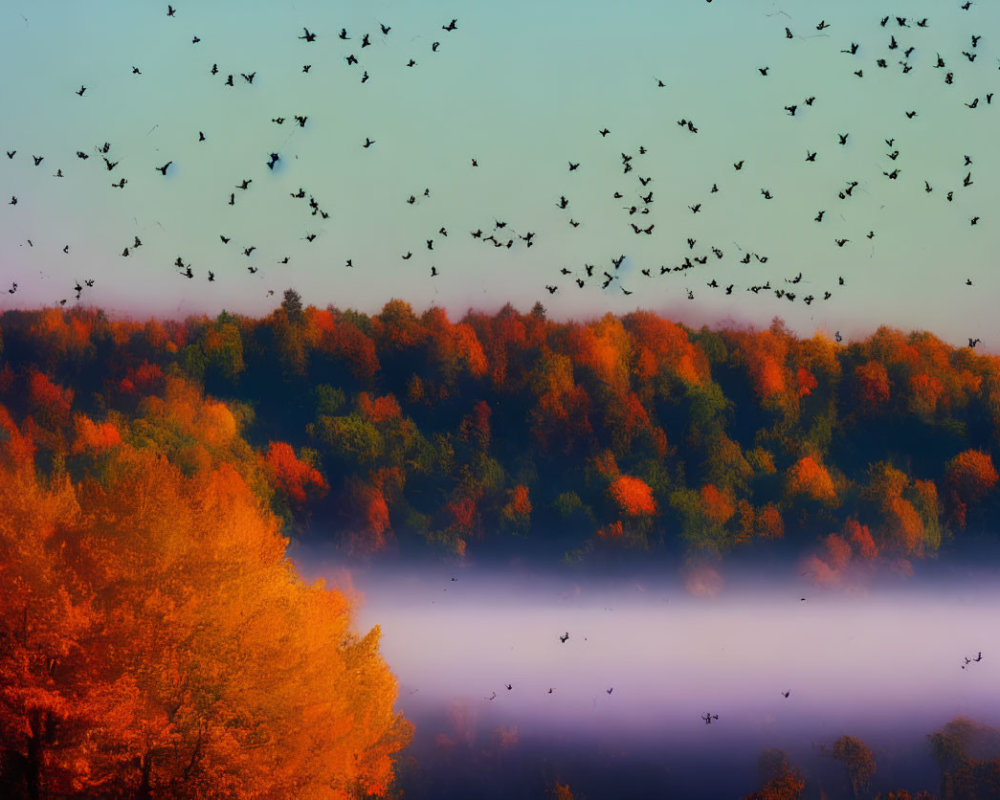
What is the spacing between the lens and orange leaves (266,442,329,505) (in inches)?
4461

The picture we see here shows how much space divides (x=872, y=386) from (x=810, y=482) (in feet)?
50.8

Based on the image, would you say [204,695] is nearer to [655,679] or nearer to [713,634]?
[655,679]

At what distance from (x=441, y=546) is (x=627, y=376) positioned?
28816mm

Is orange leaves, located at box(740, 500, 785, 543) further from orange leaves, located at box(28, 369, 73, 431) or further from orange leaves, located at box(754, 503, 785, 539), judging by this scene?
orange leaves, located at box(28, 369, 73, 431)

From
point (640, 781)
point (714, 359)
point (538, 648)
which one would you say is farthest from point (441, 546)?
point (640, 781)

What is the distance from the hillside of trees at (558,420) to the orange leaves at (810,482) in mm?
209

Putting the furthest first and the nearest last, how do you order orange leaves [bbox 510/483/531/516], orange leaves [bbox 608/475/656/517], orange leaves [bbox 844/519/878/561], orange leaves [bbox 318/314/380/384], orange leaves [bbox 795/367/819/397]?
1. orange leaves [bbox 795/367/819/397]
2. orange leaves [bbox 318/314/380/384]
3. orange leaves [bbox 510/483/531/516]
4. orange leaves [bbox 608/475/656/517]
5. orange leaves [bbox 844/519/878/561]

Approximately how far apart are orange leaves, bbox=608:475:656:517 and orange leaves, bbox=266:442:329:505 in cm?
2612

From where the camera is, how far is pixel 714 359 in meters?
134

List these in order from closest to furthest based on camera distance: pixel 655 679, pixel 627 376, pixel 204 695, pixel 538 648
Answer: pixel 204 695 → pixel 655 679 → pixel 538 648 → pixel 627 376

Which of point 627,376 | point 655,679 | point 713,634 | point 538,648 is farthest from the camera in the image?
point 627,376

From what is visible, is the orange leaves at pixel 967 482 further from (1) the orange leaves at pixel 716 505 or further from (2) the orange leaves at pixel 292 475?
(2) the orange leaves at pixel 292 475

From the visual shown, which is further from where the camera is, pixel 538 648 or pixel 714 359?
pixel 714 359

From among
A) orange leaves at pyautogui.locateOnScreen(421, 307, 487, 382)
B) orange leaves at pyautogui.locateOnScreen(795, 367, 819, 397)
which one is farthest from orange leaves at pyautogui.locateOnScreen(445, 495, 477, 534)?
orange leaves at pyautogui.locateOnScreen(795, 367, 819, 397)
